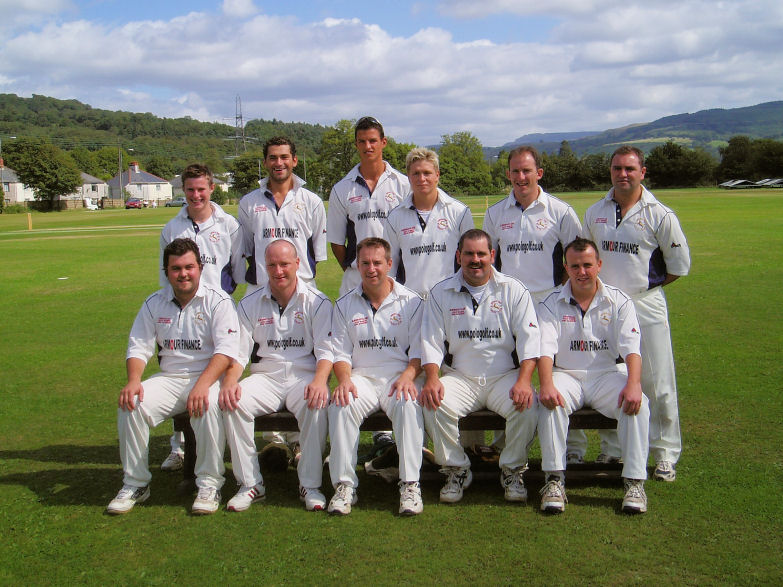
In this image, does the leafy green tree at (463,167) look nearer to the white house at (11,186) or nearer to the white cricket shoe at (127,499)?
the white house at (11,186)

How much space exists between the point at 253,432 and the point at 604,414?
2.33 metres

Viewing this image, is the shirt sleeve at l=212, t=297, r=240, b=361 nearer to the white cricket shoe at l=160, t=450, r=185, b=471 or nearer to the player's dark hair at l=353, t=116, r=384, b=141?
the white cricket shoe at l=160, t=450, r=185, b=471

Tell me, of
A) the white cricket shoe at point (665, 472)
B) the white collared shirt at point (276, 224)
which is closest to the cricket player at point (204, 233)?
the white collared shirt at point (276, 224)

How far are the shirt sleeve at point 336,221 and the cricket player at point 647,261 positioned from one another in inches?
86.5

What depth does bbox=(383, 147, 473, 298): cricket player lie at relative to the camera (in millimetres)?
5445

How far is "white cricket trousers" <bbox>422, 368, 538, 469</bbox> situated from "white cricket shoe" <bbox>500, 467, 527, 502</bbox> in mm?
50

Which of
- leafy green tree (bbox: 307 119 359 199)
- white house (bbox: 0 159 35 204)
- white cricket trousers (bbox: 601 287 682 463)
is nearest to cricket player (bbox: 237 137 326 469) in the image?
white cricket trousers (bbox: 601 287 682 463)

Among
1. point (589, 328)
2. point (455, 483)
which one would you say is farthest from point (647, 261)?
point (455, 483)

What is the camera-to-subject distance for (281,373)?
16.4 feet

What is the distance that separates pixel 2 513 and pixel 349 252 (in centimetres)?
320

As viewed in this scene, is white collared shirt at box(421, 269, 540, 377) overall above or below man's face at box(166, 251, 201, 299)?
below

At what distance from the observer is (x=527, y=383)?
14.9ft

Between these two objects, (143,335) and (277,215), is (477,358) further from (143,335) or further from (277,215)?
(143,335)

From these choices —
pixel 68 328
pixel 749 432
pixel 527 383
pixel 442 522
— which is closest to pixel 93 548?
pixel 442 522
